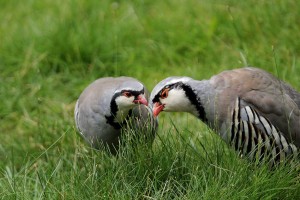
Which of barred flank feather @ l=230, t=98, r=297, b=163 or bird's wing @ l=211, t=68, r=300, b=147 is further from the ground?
bird's wing @ l=211, t=68, r=300, b=147

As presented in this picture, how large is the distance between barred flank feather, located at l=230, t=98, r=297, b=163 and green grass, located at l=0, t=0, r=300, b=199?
15cm

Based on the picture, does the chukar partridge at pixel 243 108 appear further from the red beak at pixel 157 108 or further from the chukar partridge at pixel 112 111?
the chukar partridge at pixel 112 111

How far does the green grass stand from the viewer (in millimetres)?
4344

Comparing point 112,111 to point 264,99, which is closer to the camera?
point 264,99

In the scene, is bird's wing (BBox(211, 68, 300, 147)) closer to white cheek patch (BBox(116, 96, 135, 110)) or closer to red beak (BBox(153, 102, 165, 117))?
red beak (BBox(153, 102, 165, 117))

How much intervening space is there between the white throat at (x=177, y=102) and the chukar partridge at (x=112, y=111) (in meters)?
0.12

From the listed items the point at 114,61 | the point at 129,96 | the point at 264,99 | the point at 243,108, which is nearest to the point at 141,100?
the point at 129,96

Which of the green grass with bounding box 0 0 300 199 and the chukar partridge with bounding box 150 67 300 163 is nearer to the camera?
the green grass with bounding box 0 0 300 199

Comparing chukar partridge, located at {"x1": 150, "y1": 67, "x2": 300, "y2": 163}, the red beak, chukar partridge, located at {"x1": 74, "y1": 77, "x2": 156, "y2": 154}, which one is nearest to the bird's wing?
chukar partridge, located at {"x1": 150, "y1": 67, "x2": 300, "y2": 163}

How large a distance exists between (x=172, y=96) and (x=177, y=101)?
0.04 meters

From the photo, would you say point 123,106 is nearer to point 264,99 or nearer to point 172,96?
point 172,96

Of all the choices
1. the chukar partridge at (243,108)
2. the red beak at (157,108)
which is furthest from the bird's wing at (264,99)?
the red beak at (157,108)

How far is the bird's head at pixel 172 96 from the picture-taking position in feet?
15.1

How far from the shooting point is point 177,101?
4625mm
